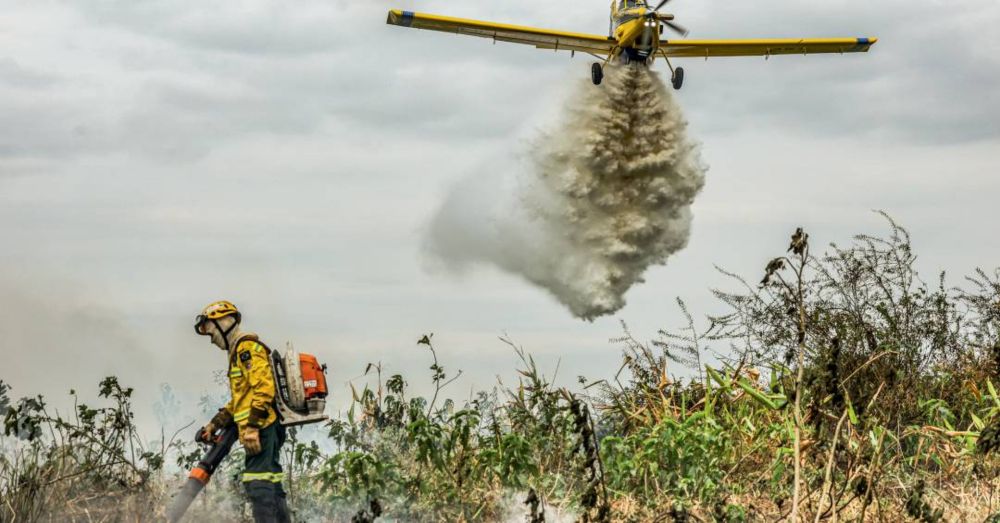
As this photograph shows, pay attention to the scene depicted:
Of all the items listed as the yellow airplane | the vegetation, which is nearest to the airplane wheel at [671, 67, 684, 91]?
the yellow airplane

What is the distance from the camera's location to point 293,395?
8188 millimetres

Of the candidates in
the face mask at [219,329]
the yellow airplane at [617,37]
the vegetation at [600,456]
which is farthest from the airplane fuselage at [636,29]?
the face mask at [219,329]

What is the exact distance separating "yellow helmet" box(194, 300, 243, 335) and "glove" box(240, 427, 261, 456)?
2.84 feet

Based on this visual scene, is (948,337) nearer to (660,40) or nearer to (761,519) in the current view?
(761,519)

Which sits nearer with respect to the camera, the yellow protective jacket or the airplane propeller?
the yellow protective jacket

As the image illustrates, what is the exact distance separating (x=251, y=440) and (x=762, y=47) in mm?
19445

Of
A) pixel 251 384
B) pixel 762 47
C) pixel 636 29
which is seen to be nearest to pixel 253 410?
pixel 251 384

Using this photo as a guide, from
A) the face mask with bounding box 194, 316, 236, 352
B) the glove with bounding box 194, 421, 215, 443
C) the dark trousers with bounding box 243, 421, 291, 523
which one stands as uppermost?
the face mask with bounding box 194, 316, 236, 352

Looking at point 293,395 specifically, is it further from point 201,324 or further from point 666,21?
point 666,21

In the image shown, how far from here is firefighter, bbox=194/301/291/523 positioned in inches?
315

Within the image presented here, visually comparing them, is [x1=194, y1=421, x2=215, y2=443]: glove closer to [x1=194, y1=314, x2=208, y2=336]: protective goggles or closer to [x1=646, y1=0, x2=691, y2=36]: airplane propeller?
[x1=194, y1=314, x2=208, y2=336]: protective goggles

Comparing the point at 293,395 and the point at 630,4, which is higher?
the point at 630,4

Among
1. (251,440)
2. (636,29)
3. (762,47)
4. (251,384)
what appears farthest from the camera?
(762,47)

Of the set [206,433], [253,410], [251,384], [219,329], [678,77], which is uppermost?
[678,77]
